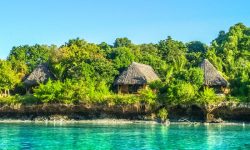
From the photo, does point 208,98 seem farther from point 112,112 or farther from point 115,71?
point 115,71

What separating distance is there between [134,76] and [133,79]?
37cm

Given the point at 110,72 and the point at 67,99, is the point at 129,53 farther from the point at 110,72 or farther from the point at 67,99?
the point at 67,99

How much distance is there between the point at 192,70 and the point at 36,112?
14.1 metres

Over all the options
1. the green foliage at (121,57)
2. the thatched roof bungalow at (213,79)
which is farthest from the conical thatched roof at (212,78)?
the green foliage at (121,57)

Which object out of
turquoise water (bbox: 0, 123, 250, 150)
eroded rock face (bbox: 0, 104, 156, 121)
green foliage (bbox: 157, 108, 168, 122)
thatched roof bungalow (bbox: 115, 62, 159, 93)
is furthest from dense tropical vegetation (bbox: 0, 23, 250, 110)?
turquoise water (bbox: 0, 123, 250, 150)

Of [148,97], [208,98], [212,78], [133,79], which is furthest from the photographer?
[133,79]

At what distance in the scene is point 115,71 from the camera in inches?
1752

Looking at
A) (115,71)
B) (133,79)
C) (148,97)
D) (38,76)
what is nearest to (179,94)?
(148,97)

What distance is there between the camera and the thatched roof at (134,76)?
4259cm

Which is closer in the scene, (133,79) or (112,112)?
(112,112)

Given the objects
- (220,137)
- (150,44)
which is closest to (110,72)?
(150,44)

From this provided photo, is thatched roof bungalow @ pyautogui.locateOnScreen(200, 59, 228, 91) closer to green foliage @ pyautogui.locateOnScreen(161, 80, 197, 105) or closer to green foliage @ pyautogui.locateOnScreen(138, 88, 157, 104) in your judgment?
green foliage @ pyautogui.locateOnScreen(161, 80, 197, 105)

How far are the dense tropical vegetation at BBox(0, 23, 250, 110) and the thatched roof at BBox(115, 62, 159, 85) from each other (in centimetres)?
127

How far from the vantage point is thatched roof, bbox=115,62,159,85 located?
4259 centimetres
